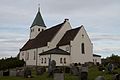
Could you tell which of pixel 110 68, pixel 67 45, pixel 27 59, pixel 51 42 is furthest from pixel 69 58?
pixel 110 68

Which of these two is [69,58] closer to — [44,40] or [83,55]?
[83,55]

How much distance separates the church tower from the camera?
71938 millimetres

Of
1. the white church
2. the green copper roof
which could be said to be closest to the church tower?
the green copper roof

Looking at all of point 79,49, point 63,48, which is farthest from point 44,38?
point 79,49

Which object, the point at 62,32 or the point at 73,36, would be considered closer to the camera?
the point at 73,36

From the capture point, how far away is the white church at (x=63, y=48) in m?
52.8

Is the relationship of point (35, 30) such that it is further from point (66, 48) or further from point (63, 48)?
point (66, 48)

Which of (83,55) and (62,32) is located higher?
(62,32)

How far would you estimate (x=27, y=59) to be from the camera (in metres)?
67.8

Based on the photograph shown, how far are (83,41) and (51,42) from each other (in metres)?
7.64

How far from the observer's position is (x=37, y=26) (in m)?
71.9

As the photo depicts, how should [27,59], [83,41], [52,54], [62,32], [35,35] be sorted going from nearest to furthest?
1. [52,54]
2. [83,41]
3. [62,32]
4. [27,59]
5. [35,35]

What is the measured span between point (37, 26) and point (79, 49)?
70.2ft

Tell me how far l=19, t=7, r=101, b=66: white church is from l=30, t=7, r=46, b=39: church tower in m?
5.38
